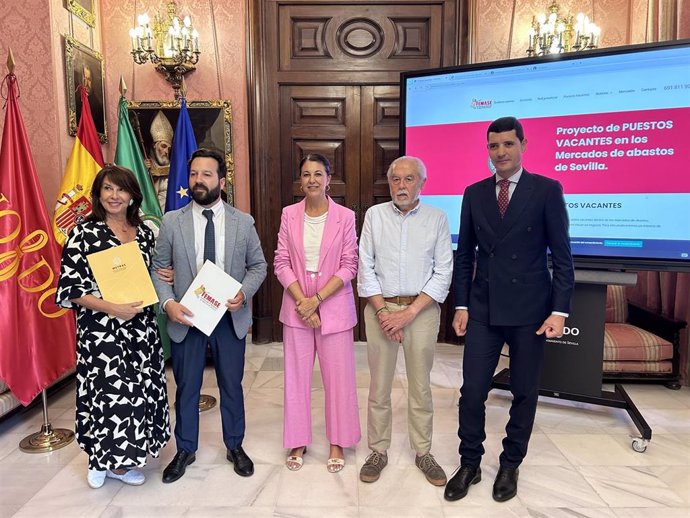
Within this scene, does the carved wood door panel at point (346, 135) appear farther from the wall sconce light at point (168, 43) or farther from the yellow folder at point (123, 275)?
the yellow folder at point (123, 275)

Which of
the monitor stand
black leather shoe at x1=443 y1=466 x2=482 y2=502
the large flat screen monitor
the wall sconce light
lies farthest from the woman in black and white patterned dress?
the monitor stand

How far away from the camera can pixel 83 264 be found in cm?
219

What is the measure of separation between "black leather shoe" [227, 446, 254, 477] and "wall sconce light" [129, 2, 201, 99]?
268 centimetres

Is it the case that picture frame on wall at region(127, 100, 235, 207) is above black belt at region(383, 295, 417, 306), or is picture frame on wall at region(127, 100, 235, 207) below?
above

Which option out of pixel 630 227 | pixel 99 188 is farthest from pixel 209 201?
pixel 630 227

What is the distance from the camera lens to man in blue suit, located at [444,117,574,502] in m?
2.10

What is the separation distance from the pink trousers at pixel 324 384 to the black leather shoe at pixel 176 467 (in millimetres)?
490

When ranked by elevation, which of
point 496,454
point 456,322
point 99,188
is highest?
point 99,188

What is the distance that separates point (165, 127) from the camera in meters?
4.41

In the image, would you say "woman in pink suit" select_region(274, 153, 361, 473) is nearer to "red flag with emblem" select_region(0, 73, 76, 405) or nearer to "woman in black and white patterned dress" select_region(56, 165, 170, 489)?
"woman in black and white patterned dress" select_region(56, 165, 170, 489)

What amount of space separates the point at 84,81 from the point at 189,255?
2.56 metres

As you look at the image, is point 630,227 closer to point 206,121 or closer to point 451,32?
point 451,32

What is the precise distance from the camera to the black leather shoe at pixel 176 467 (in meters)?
2.37

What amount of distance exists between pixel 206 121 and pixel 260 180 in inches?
27.3
